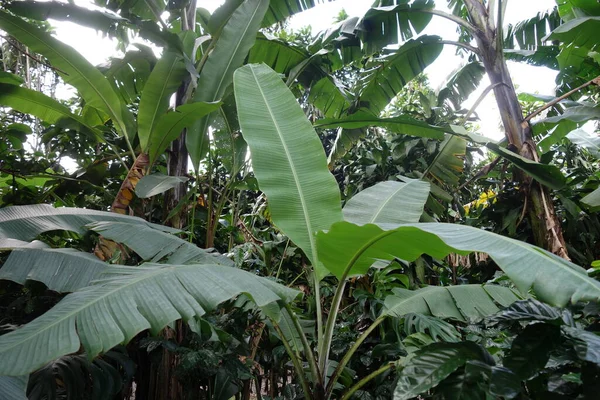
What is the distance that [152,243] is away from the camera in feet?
5.07

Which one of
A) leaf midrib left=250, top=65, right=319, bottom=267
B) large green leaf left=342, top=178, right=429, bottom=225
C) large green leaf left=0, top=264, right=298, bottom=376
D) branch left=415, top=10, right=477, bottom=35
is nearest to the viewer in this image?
large green leaf left=0, top=264, right=298, bottom=376

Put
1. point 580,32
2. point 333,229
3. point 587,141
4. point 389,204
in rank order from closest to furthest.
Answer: point 333,229, point 389,204, point 580,32, point 587,141

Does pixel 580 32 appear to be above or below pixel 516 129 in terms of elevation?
above

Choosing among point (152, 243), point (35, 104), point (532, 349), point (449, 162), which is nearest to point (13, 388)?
point (152, 243)

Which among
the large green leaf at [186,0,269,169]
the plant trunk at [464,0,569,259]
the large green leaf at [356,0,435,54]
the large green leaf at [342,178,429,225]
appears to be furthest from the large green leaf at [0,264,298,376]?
the large green leaf at [356,0,435,54]

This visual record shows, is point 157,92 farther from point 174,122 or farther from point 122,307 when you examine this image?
point 122,307

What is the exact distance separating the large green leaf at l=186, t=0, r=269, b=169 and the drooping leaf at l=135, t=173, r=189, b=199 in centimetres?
29

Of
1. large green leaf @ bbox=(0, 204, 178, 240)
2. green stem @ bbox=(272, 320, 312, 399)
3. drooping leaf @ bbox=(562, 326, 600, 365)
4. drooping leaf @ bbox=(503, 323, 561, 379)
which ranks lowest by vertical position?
green stem @ bbox=(272, 320, 312, 399)

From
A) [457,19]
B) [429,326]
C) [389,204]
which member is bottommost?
[429,326]

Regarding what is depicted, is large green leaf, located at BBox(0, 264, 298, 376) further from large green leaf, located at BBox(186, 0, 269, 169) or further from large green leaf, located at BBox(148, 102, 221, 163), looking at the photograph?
large green leaf, located at BBox(186, 0, 269, 169)

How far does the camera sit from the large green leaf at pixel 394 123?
246 cm

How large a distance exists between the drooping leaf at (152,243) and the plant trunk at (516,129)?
216cm

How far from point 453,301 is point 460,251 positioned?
0.75 metres

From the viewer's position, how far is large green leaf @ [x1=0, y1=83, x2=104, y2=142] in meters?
2.21
